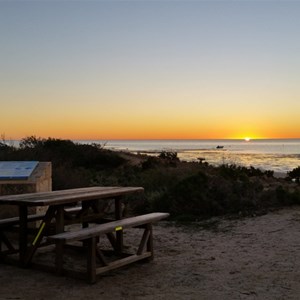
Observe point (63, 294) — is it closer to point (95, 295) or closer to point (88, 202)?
point (95, 295)

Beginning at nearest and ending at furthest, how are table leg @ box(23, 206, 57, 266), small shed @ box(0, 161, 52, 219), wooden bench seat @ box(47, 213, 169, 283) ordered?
1. wooden bench seat @ box(47, 213, 169, 283)
2. table leg @ box(23, 206, 57, 266)
3. small shed @ box(0, 161, 52, 219)

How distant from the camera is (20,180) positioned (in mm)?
8648

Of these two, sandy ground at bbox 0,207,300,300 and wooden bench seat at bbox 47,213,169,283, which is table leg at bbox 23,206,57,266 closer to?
sandy ground at bbox 0,207,300,300

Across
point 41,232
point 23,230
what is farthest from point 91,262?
point 23,230

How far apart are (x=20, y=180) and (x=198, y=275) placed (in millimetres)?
3985

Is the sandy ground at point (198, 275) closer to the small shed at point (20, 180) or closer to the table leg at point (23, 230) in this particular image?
the table leg at point (23, 230)

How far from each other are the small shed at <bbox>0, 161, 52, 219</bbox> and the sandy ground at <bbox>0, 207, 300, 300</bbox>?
2200 millimetres

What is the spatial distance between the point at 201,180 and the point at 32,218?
5604 mm

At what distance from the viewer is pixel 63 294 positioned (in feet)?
17.5

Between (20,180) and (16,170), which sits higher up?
(16,170)

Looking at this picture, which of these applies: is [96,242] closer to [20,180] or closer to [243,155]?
[20,180]

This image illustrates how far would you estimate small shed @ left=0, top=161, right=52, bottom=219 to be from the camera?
28.3 feet

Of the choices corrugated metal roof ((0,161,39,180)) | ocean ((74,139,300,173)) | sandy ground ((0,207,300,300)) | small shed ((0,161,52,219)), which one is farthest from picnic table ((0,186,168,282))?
ocean ((74,139,300,173))

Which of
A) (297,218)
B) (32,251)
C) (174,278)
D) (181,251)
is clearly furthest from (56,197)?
(297,218)
